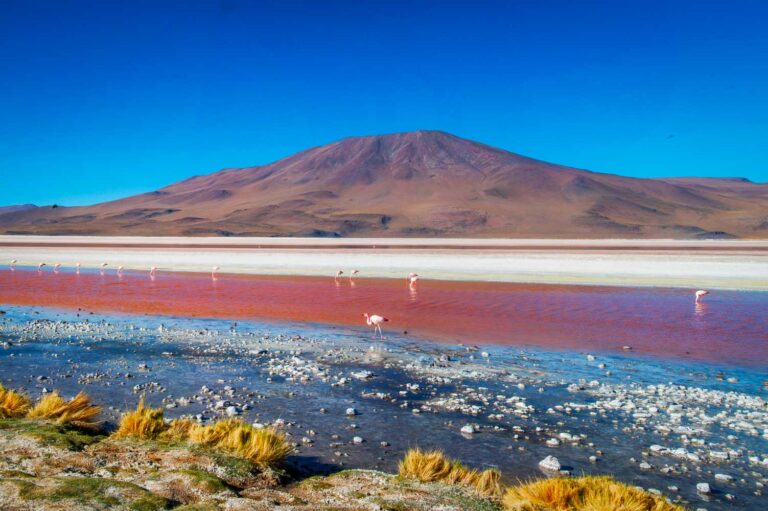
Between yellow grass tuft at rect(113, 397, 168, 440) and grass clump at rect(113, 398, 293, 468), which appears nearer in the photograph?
grass clump at rect(113, 398, 293, 468)

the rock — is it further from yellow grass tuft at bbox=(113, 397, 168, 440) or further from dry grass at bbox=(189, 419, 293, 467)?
yellow grass tuft at bbox=(113, 397, 168, 440)

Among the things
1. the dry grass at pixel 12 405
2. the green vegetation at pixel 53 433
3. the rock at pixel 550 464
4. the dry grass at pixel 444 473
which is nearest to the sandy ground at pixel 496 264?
the rock at pixel 550 464

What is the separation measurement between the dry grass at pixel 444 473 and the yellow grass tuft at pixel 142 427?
304cm

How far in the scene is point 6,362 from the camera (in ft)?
40.0

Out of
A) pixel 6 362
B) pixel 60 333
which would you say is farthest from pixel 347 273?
pixel 6 362

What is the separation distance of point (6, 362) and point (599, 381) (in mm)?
11428

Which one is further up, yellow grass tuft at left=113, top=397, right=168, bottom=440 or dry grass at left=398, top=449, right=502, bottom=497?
yellow grass tuft at left=113, top=397, right=168, bottom=440

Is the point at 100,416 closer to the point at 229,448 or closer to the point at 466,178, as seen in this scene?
the point at 229,448

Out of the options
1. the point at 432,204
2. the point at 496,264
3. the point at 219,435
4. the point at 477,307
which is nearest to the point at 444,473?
the point at 219,435

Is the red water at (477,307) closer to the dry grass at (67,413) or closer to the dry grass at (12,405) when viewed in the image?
the dry grass at (67,413)

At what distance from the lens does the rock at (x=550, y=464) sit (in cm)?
697

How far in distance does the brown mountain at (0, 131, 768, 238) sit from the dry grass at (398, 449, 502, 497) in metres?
86.7

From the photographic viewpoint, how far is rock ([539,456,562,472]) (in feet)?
22.9

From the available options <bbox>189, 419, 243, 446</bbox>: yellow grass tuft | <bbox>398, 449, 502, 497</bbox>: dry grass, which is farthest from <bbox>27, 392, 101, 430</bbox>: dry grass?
<bbox>398, 449, 502, 497</bbox>: dry grass
